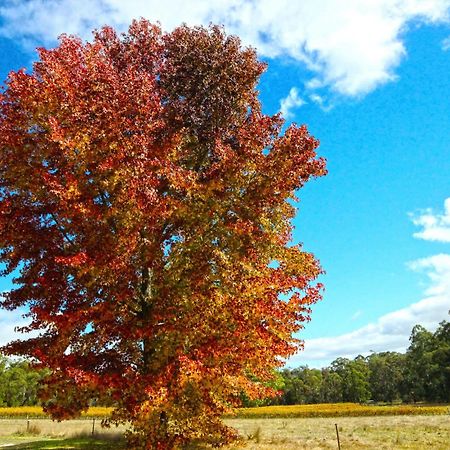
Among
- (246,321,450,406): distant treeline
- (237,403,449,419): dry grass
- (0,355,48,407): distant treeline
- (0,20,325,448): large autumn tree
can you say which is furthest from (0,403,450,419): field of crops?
(0,20,325,448): large autumn tree

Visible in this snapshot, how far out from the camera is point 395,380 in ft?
401

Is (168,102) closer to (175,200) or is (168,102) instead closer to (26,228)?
(175,200)

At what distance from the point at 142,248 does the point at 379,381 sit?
5086 inches

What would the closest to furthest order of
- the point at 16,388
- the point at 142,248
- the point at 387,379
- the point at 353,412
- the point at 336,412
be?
1. the point at 142,248
2. the point at 353,412
3. the point at 336,412
4. the point at 16,388
5. the point at 387,379

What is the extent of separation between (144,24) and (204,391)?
545 inches

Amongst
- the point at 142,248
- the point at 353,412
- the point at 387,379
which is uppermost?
the point at 142,248

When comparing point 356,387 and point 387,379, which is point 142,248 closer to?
point 356,387

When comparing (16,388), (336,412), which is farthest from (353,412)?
(16,388)

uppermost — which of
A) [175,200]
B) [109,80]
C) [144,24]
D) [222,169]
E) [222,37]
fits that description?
[144,24]

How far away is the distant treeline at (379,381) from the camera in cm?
9838

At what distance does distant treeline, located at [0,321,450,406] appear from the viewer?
323ft

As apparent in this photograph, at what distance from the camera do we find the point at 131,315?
49.4 ft

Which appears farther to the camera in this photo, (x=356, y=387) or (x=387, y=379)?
(x=387, y=379)

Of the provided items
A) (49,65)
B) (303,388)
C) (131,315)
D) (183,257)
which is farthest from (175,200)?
(303,388)
